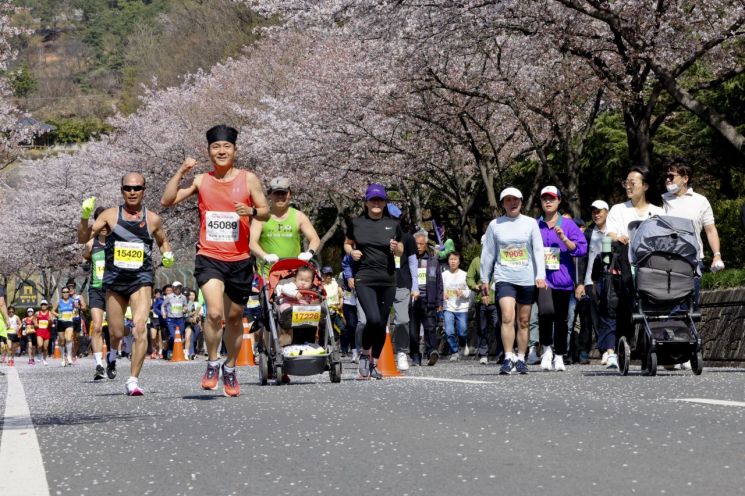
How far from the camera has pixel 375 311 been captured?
13.5 meters

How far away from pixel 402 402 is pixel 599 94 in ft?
51.3

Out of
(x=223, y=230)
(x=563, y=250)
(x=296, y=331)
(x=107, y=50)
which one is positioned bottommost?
(x=296, y=331)

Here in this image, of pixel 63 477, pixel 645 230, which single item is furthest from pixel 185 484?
pixel 645 230

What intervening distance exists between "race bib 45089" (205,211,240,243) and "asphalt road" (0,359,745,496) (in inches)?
48.7

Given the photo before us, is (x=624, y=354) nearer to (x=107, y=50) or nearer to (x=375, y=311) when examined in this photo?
(x=375, y=311)

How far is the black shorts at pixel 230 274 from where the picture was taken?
10586 millimetres

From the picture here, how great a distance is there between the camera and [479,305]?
2139 cm

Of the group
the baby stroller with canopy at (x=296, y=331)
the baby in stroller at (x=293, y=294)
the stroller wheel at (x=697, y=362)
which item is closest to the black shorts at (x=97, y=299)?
the baby stroller with canopy at (x=296, y=331)

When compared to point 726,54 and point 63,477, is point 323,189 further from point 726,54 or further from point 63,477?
point 63,477

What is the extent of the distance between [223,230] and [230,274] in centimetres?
34

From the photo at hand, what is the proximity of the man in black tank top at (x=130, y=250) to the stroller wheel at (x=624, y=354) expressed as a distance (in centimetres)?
416

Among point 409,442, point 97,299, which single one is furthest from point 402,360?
point 409,442

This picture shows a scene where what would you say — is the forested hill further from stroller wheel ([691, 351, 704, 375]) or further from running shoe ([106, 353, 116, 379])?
stroller wheel ([691, 351, 704, 375])

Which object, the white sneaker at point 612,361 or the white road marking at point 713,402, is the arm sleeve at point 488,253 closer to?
the white sneaker at point 612,361
